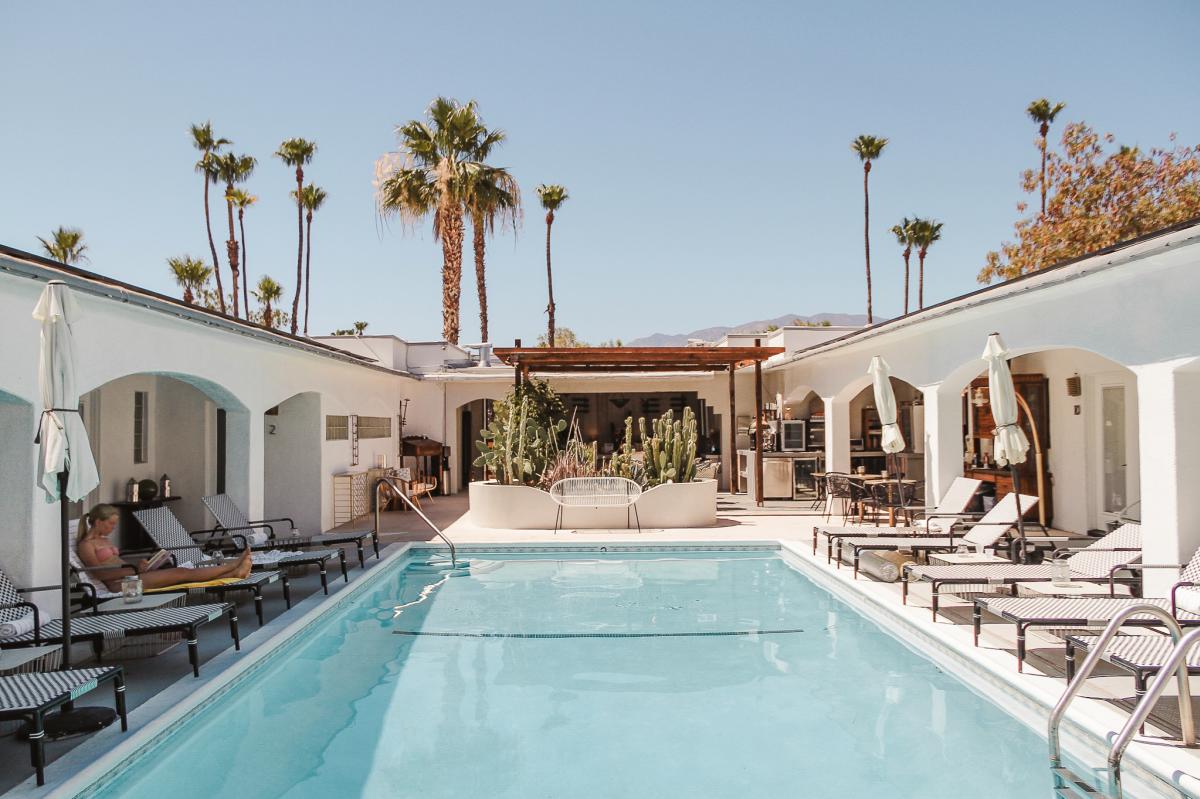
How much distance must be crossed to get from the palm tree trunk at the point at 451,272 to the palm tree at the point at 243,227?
1168cm

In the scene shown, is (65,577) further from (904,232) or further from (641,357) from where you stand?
(904,232)

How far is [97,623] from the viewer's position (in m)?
5.54

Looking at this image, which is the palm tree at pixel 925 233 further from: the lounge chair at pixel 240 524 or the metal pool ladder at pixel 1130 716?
the metal pool ladder at pixel 1130 716

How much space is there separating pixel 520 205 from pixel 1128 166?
58.8 feet

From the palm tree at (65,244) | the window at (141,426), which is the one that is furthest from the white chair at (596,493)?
the palm tree at (65,244)

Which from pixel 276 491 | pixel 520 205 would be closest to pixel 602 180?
pixel 520 205

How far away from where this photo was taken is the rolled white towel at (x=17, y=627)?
5.26 meters

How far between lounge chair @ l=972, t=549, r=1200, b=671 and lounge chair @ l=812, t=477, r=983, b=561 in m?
3.50

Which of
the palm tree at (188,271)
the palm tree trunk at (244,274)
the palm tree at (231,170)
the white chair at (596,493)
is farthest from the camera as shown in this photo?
the palm tree trunk at (244,274)

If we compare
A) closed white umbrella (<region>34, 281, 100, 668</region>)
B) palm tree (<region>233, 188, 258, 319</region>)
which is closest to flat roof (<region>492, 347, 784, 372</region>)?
closed white umbrella (<region>34, 281, 100, 668</region>)

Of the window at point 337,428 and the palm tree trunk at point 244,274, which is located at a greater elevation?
the palm tree trunk at point 244,274

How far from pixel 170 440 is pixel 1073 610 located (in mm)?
Result: 12128

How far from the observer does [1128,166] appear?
2138 centimetres

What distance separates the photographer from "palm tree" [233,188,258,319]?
102ft
